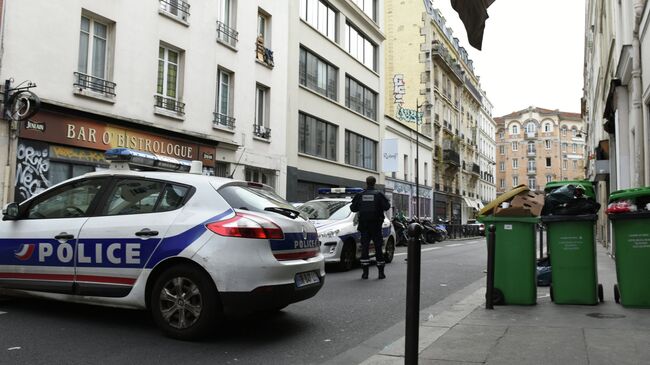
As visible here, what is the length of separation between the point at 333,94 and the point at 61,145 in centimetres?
1744

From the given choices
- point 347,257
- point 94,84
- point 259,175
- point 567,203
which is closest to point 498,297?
point 567,203

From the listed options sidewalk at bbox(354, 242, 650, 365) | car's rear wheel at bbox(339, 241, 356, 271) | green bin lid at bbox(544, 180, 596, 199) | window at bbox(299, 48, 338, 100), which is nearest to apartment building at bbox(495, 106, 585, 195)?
window at bbox(299, 48, 338, 100)

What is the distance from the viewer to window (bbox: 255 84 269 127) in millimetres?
22047

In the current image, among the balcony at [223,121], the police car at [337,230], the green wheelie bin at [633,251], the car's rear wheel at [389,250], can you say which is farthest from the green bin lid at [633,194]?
the balcony at [223,121]

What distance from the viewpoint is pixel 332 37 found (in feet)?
94.8

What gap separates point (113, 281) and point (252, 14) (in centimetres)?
1751

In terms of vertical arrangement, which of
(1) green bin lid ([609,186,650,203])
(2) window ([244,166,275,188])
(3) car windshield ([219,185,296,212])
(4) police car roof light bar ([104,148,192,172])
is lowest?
(3) car windshield ([219,185,296,212])

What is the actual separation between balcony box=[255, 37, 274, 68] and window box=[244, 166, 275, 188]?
430 cm

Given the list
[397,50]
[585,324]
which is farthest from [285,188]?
[397,50]

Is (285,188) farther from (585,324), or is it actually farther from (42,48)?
(585,324)

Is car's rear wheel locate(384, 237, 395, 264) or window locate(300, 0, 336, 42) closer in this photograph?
car's rear wheel locate(384, 237, 395, 264)

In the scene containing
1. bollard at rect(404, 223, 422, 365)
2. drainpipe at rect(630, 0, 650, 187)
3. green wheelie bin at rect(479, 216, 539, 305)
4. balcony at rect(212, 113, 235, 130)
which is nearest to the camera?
bollard at rect(404, 223, 422, 365)

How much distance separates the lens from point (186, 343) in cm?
486

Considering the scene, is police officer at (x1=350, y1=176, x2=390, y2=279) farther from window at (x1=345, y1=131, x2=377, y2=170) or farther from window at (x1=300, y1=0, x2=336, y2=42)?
window at (x1=345, y1=131, x2=377, y2=170)
